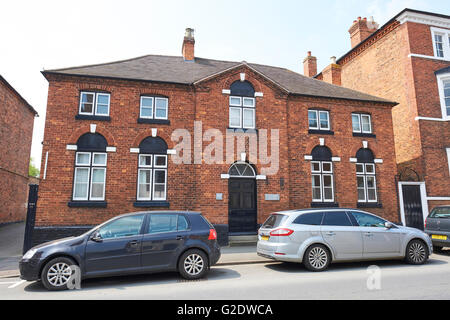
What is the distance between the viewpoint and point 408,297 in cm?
497

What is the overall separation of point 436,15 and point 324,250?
16.7 metres

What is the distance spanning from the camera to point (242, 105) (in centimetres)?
1303

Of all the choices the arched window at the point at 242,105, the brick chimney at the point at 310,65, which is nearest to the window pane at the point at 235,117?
the arched window at the point at 242,105

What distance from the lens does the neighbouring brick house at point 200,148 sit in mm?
11305

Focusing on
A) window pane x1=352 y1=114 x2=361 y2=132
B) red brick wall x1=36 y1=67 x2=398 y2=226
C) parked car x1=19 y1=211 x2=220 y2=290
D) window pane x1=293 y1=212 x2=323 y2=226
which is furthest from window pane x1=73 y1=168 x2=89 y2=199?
window pane x1=352 y1=114 x2=361 y2=132

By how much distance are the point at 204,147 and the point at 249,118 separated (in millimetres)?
2533

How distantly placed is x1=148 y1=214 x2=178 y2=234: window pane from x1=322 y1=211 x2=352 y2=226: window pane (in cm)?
392

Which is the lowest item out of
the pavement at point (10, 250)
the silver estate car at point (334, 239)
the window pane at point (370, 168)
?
the pavement at point (10, 250)

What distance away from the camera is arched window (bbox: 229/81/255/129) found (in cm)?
1288

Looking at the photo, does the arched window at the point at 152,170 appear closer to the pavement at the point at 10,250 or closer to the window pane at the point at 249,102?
the window pane at the point at 249,102

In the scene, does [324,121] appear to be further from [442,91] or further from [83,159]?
[83,159]

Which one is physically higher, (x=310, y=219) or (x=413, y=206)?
(x=413, y=206)

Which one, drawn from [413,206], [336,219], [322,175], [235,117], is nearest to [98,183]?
[235,117]
